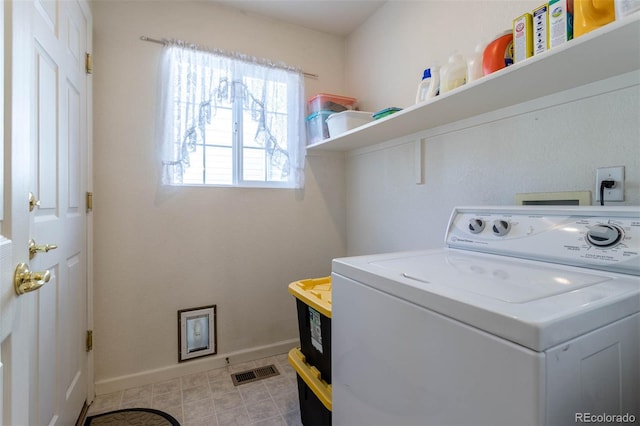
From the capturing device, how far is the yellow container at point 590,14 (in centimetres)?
84

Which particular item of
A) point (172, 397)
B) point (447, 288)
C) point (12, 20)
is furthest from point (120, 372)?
point (447, 288)

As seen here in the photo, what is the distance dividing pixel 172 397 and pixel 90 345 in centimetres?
57

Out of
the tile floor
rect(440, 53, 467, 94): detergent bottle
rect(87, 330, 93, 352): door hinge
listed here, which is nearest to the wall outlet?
rect(440, 53, 467, 94): detergent bottle

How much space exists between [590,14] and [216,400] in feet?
7.78

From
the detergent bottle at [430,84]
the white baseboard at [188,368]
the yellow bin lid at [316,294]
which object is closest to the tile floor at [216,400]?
the white baseboard at [188,368]

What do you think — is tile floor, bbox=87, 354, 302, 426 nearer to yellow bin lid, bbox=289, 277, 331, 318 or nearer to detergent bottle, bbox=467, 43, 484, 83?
yellow bin lid, bbox=289, 277, 331, 318

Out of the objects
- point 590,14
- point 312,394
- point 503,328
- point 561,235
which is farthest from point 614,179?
point 312,394

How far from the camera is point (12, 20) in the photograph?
2.23 ft

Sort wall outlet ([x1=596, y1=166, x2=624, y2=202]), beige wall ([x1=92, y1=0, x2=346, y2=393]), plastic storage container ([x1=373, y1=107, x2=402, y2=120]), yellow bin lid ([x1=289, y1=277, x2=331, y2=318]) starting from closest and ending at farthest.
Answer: wall outlet ([x1=596, y1=166, x2=624, y2=202]) < yellow bin lid ([x1=289, y1=277, x2=331, y2=318]) < plastic storage container ([x1=373, y1=107, x2=402, y2=120]) < beige wall ([x1=92, y1=0, x2=346, y2=393])

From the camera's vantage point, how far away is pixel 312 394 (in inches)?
56.2

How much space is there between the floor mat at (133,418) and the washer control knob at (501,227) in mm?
1808

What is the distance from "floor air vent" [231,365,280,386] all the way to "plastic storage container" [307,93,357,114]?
194 cm

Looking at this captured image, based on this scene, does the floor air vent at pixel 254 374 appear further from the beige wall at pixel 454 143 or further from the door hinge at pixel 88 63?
the door hinge at pixel 88 63

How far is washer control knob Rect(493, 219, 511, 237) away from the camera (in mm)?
1081
